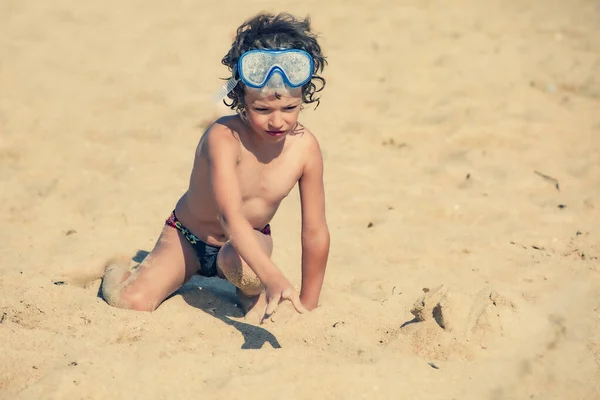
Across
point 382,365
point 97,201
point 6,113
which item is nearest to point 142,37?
point 6,113

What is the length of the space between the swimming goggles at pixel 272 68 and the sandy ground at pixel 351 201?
0.91m

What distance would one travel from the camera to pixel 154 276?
3.50m

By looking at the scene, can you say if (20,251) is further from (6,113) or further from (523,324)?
(523,324)

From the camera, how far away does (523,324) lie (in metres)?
3.27

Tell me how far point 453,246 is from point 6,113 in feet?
10.3

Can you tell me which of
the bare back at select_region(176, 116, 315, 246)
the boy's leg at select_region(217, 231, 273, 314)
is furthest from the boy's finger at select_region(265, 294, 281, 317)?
the bare back at select_region(176, 116, 315, 246)

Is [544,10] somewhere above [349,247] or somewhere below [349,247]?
above

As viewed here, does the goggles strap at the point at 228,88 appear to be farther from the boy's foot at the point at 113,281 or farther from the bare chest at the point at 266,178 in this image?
the boy's foot at the point at 113,281

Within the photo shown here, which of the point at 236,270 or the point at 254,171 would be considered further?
the point at 254,171

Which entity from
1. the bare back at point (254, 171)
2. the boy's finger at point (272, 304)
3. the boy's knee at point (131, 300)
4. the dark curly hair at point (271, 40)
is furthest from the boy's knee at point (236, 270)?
the dark curly hair at point (271, 40)

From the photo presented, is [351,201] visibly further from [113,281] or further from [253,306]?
[113,281]

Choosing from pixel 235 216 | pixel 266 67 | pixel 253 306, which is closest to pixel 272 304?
pixel 235 216

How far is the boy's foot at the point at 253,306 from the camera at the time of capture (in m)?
3.42

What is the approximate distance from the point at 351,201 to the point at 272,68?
66.2 inches
